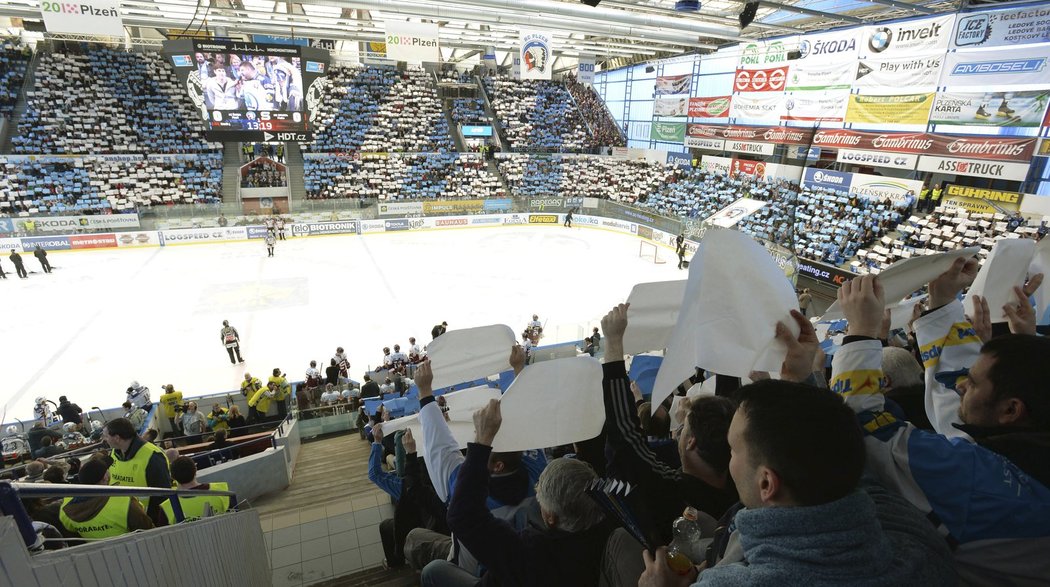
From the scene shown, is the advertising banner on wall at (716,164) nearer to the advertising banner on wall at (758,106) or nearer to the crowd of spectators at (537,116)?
the advertising banner on wall at (758,106)

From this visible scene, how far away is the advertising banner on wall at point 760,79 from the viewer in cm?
2844

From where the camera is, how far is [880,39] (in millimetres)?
22672

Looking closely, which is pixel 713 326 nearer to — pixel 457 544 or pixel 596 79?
pixel 457 544

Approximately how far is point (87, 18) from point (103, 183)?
52.2 feet

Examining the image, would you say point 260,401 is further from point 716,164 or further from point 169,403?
point 716,164

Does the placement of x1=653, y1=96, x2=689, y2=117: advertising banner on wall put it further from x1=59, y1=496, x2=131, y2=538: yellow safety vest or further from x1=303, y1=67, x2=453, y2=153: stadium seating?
x1=59, y1=496, x2=131, y2=538: yellow safety vest

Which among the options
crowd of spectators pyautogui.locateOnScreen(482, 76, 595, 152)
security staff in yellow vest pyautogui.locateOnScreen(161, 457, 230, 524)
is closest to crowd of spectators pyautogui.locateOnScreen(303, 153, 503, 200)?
crowd of spectators pyautogui.locateOnScreen(482, 76, 595, 152)

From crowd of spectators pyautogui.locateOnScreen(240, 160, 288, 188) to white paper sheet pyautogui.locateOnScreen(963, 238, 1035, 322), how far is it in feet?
110

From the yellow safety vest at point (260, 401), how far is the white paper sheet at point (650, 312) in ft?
30.0

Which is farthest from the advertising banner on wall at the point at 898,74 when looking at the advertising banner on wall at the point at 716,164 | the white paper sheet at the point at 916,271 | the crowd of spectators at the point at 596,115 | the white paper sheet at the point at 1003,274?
the white paper sheet at the point at 916,271

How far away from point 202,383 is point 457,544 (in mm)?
12320

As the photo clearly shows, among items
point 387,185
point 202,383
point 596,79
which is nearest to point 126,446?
point 202,383

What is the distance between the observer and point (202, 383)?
12.4m

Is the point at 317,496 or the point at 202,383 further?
the point at 202,383
